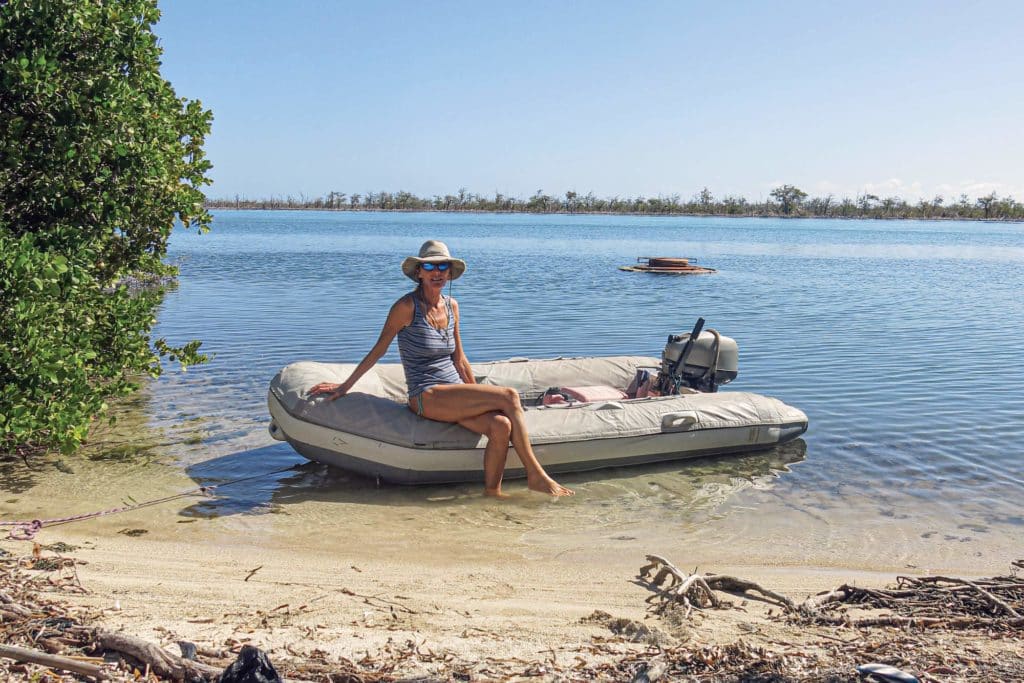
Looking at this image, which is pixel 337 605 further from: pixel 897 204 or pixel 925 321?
pixel 897 204

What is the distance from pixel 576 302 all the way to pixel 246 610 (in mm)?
15056

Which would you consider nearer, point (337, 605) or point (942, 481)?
point (337, 605)

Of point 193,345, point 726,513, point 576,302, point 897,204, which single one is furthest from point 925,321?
point 897,204

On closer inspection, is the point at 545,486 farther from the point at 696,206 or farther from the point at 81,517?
the point at 696,206

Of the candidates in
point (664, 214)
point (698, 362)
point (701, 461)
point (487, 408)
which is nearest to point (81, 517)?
point (487, 408)

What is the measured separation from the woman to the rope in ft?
3.46

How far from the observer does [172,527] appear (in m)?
5.12

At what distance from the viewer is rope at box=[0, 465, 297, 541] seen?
462 centimetres

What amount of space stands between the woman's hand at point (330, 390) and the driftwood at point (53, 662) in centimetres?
336

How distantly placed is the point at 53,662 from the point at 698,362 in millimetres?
5888

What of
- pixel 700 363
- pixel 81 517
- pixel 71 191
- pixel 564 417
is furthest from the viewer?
pixel 700 363

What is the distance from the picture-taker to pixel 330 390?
6027 millimetres

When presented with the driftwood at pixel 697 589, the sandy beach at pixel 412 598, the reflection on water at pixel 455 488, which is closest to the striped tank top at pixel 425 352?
the reflection on water at pixel 455 488

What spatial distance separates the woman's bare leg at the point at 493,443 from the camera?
5.78 meters
